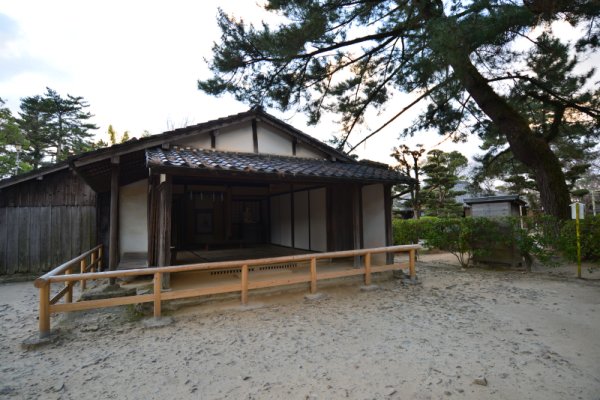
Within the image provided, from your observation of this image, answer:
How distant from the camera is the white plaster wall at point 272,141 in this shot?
7.55m

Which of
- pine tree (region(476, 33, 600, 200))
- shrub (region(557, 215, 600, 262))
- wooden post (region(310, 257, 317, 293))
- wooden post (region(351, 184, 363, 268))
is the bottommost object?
wooden post (region(310, 257, 317, 293))

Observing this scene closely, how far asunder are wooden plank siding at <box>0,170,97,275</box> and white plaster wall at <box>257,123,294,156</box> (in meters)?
5.74

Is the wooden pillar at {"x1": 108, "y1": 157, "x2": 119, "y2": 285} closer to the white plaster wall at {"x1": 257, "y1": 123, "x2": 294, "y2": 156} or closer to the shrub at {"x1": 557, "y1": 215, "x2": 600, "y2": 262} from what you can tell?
the white plaster wall at {"x1": 257, "y1": 123, "x2": 294, "y2": 156}

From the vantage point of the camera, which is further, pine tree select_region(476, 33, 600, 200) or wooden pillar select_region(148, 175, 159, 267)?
pine tree select_region(476, 33, 600, 200)

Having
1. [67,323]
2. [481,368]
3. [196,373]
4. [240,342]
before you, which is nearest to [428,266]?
[481,368]

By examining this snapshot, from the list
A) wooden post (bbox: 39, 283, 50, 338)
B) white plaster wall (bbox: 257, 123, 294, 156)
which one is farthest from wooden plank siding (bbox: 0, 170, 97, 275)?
wooden post (bbox: 39, 283, 50, 338)

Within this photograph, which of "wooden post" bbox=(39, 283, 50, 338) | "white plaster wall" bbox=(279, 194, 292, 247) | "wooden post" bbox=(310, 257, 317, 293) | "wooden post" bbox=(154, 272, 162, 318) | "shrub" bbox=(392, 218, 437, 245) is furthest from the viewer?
"shrub" bbox=(392, 218, 437, 245)

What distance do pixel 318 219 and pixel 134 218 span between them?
4.90m

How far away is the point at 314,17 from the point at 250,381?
743cm

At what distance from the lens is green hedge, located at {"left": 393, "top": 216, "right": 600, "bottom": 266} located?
7.02m

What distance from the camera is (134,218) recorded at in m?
7.34

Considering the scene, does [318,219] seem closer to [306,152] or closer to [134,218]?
[306,152]

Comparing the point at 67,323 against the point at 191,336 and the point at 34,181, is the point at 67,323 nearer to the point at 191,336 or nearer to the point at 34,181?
the point at 191,336

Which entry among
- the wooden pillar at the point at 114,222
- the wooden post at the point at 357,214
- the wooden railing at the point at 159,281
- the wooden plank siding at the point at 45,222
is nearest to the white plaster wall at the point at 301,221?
the wooden post at the point at 357,214
